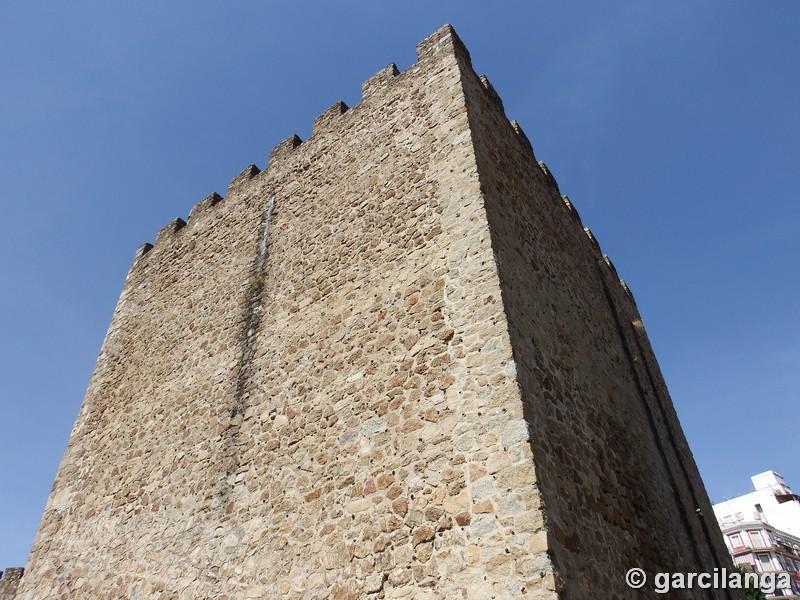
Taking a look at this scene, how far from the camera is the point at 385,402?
16.5 ft

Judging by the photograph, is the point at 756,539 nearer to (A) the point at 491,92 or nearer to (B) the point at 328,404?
(A) the point at 491,92

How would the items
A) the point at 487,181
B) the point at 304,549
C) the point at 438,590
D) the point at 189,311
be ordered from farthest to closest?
the point at 189,311 → the point at 487,181 → the point at 304,549 → the point at 438,590

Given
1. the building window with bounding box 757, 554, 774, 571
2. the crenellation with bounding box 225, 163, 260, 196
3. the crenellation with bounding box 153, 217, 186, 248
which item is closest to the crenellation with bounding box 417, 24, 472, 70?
the crenellation with bounding box 225, 163, 260, 196

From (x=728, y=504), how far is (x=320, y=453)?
5621 cm

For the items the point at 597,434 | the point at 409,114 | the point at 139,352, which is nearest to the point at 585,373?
the point at 597,434

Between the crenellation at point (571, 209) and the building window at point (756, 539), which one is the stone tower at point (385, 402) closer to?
the crenellation at point (571, 209)

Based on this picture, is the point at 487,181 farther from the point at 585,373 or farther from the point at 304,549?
the point at 304,549

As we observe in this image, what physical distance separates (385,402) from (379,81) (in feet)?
16.9

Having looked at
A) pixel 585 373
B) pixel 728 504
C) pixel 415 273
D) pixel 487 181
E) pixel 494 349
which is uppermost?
pixel 728 504

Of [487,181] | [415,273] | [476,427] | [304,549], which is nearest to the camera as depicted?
[476,427]

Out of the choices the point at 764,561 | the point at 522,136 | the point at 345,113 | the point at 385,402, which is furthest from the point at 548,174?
the point at 764,561

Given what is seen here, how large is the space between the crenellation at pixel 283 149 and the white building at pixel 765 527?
34807mm

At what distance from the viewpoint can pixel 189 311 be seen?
8508mm

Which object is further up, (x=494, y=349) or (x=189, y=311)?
(x=189, y=311)
